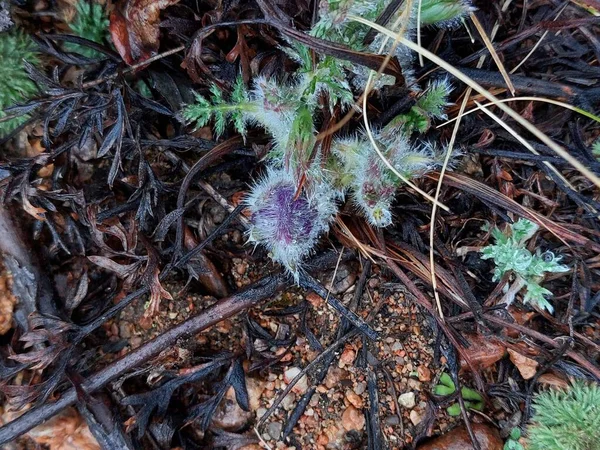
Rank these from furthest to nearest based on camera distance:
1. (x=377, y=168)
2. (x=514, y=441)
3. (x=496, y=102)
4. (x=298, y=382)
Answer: (x=298, y=382), (x=514, y=441), (x=377, y=168), (x=496, y=102)

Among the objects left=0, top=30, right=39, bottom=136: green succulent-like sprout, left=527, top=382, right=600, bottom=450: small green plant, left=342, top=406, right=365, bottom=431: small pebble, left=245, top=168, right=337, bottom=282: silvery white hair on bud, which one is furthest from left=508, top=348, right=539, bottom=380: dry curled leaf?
left=0, top=30, right=39, bottom=136: green succulent-like sprout

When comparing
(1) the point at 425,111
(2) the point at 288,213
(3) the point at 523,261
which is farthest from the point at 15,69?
(3) the point at 523,261

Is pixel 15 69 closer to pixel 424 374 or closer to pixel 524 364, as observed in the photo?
pixel 424 374

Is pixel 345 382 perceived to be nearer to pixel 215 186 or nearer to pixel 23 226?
pixel 215 186

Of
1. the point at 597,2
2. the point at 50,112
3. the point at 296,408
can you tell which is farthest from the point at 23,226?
the point at 597,2

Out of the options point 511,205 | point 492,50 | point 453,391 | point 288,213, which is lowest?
point 453,391

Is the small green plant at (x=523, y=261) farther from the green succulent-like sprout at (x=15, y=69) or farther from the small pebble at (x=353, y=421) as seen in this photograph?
the green succulent-like sprout at (x=15, y=69)

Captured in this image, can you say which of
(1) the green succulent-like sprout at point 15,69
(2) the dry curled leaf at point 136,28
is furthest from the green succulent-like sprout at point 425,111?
(1) the green succulent-like sprout at point 15,69
